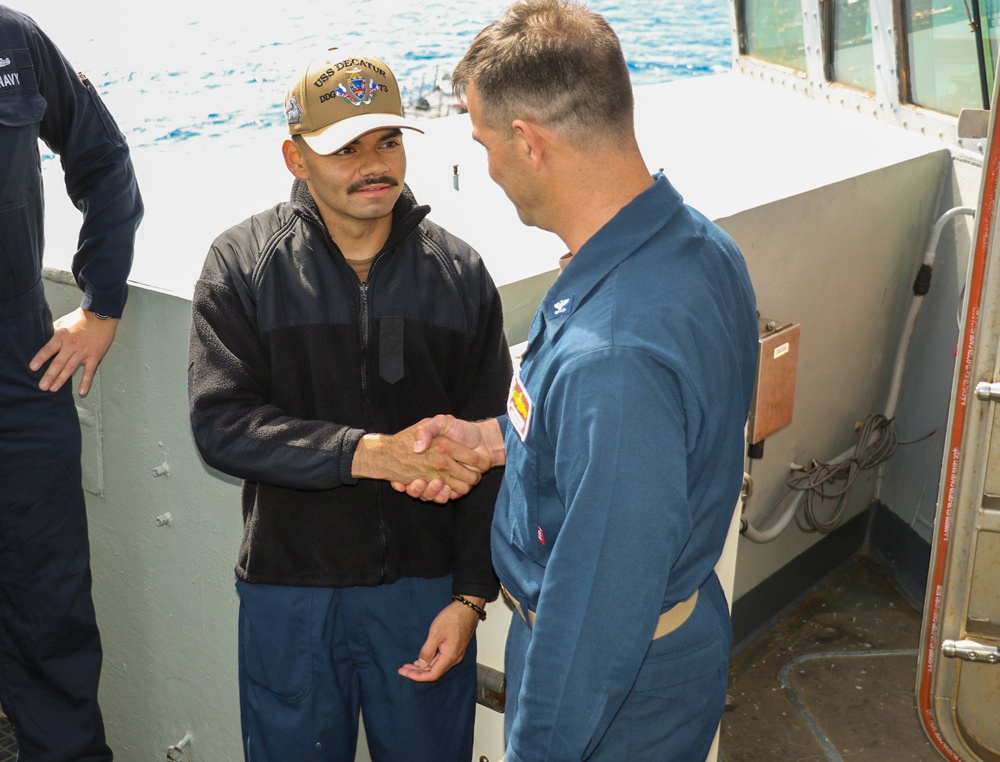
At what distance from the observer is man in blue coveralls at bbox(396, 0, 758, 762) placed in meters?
1.18

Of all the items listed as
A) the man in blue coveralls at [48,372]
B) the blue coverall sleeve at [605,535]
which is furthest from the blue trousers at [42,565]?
the blue coverall sleeve at [605,535]

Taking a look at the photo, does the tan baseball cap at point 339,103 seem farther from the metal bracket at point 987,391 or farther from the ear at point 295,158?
the metal bracket at point 987,391

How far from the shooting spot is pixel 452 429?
172cm

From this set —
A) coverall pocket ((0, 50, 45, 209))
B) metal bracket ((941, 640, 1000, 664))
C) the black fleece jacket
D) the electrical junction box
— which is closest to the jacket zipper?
the black fleece jacket

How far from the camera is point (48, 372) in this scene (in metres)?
2.08

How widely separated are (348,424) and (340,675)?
1.48 feet

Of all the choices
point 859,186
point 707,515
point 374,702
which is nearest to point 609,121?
point 707,515

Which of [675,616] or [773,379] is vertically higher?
[675,616]

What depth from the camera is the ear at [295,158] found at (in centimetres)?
180

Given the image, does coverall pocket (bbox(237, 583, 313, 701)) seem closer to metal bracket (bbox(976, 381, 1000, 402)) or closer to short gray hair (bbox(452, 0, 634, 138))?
short gray hair (bbox(452, 0, 634, 138))

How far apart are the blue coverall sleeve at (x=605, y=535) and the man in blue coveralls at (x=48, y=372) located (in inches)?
50.1

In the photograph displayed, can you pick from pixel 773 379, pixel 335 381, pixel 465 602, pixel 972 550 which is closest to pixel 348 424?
pixel 335 381

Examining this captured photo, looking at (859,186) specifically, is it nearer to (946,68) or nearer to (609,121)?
(946,68)

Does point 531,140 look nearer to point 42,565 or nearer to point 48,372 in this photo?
point 48,372
